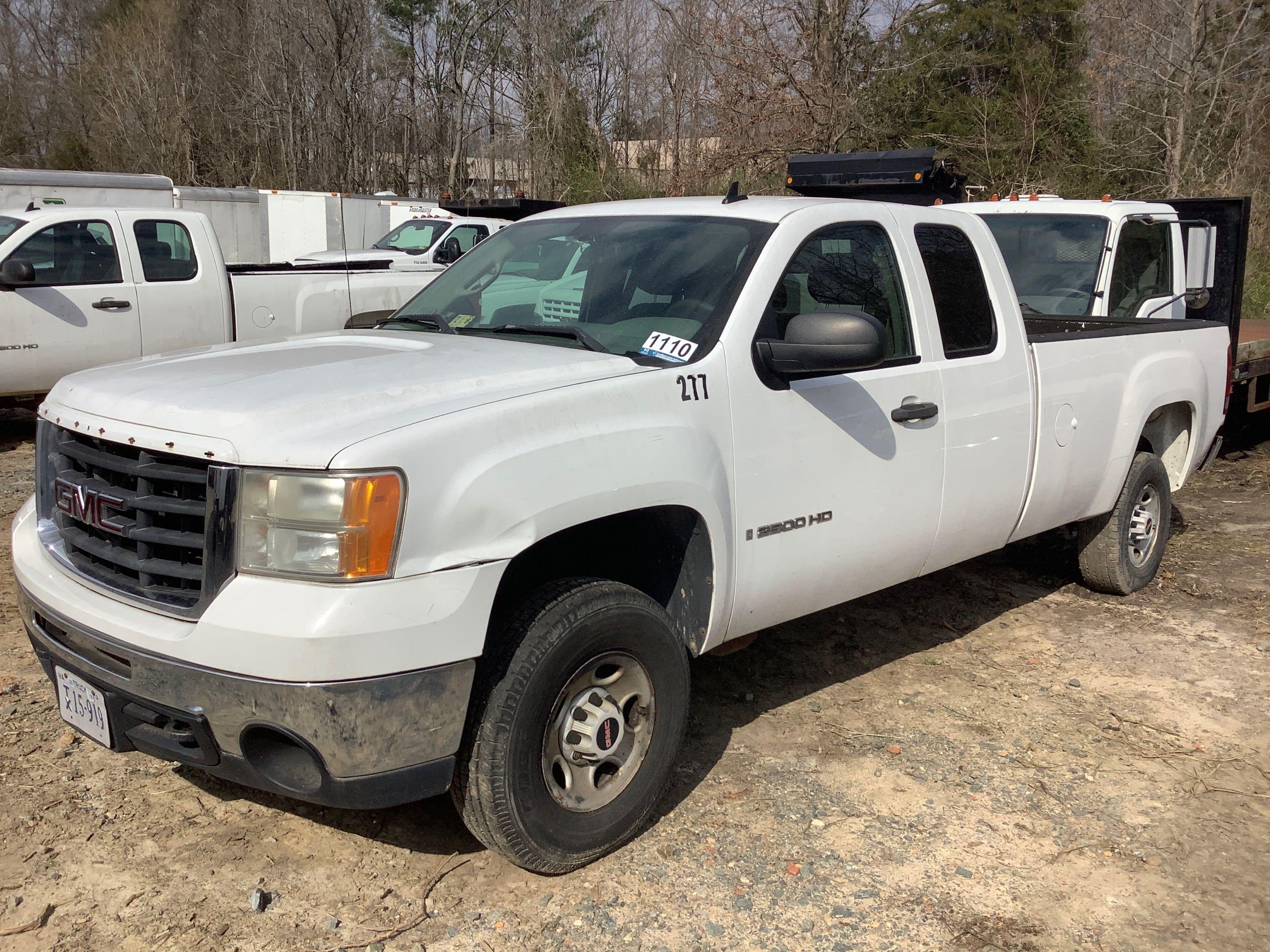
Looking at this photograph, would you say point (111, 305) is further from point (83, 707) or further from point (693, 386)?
point (693, 386)

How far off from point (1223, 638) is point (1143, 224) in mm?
3954

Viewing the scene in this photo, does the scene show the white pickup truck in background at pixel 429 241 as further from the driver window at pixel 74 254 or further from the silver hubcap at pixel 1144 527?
the silver hubcap at pixel 1144 527

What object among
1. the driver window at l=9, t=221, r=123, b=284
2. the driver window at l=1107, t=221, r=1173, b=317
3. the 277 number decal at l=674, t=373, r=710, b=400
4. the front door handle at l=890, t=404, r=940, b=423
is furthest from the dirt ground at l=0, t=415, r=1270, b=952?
the driver window at l=9, t=221, r=123, b=284

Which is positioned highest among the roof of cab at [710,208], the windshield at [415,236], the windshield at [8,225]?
the windshield at [415,236]

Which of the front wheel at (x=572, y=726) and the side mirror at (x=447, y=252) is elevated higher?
the side mirror at (x=447, y=252)

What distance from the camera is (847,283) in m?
4.18

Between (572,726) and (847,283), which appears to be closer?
(572,726)

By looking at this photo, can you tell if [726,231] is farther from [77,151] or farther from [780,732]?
[77,151]

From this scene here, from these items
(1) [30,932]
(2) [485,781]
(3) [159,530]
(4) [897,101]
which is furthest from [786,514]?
(4) [897,101]

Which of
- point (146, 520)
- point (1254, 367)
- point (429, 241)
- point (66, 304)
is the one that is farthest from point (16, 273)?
point (1254, 367)

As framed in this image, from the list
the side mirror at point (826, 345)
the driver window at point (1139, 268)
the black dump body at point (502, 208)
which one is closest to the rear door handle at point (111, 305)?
the side mirror at point (826, 345)

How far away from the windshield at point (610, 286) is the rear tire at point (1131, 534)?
296cm

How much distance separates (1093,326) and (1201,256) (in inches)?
129

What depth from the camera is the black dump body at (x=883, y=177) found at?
10727 millimetres
